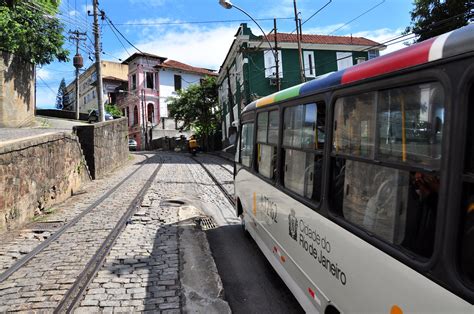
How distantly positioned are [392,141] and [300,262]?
1791 mm

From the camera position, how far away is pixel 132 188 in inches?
484

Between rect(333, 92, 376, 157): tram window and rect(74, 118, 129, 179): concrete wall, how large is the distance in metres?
13.3

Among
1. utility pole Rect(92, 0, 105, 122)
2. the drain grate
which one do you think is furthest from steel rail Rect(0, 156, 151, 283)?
utility pole Rect(92, 0, 105, 122)

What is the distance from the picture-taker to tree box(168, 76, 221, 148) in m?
40.4

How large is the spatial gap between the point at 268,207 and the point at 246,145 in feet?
6.05

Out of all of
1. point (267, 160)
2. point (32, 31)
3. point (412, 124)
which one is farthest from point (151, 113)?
point (412, 124)

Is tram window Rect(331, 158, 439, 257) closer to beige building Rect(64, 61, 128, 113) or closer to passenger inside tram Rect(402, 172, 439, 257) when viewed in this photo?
passenger inside tram Rect(402, 172, 439, 257)

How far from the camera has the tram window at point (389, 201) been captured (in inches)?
81.8

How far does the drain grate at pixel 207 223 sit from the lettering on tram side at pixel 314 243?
3.99 metres

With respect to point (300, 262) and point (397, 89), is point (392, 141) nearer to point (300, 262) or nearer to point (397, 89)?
point (397, 89)

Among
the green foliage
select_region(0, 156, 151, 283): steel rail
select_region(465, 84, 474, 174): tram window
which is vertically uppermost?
the green foliage

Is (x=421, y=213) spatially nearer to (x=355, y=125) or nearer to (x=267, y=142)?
(x=355, y=125)

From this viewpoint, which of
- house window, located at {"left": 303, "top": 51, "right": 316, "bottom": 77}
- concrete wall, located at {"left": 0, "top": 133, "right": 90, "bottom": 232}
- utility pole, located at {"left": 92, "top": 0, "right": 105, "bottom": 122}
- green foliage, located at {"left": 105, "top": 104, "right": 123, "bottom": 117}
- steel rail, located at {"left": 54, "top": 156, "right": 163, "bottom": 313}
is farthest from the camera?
green foliage, located at {"left": 105, "top": 104, "right": 123, "bottom": 117}

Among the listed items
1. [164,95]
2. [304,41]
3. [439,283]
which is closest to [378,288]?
[439,283]
